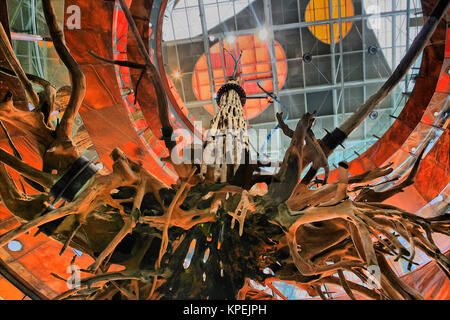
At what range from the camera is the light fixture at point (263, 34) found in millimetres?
7882

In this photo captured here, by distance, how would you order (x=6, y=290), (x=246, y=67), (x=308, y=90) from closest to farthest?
(x=6, y=290) < (x=246, y=67) < (x=308, y=90)

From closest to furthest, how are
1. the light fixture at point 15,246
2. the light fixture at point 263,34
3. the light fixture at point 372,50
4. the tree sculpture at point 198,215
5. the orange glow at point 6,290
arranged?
1. the tree sculpture at point 198,215
2. the orange glow at point 6,290
3. the light fixture at point 15,246
4. the light fixture at point 263,34
5. the light fixture at point 372,50

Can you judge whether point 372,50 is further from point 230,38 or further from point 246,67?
point 230,38

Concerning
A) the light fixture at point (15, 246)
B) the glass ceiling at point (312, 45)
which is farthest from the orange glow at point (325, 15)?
the light fixture at point (15, 246)

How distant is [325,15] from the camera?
7848mm

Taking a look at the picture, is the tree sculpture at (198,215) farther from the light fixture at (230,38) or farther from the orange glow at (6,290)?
the light fixture at (230,38)

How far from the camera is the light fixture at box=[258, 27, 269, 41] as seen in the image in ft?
25.9

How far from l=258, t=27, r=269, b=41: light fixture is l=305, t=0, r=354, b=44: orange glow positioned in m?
1.02

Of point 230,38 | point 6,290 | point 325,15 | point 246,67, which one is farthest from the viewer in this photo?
point 246,67

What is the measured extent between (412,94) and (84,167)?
19.1ft

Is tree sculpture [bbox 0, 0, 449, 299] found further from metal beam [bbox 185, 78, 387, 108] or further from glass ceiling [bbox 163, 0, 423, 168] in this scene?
metal beam [bbox 185, 78, 387, 108]

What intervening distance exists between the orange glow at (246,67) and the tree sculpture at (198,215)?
21.9 feet

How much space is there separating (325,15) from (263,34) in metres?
1.48

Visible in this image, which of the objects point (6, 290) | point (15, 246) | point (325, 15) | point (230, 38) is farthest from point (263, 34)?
point (6, 290)
